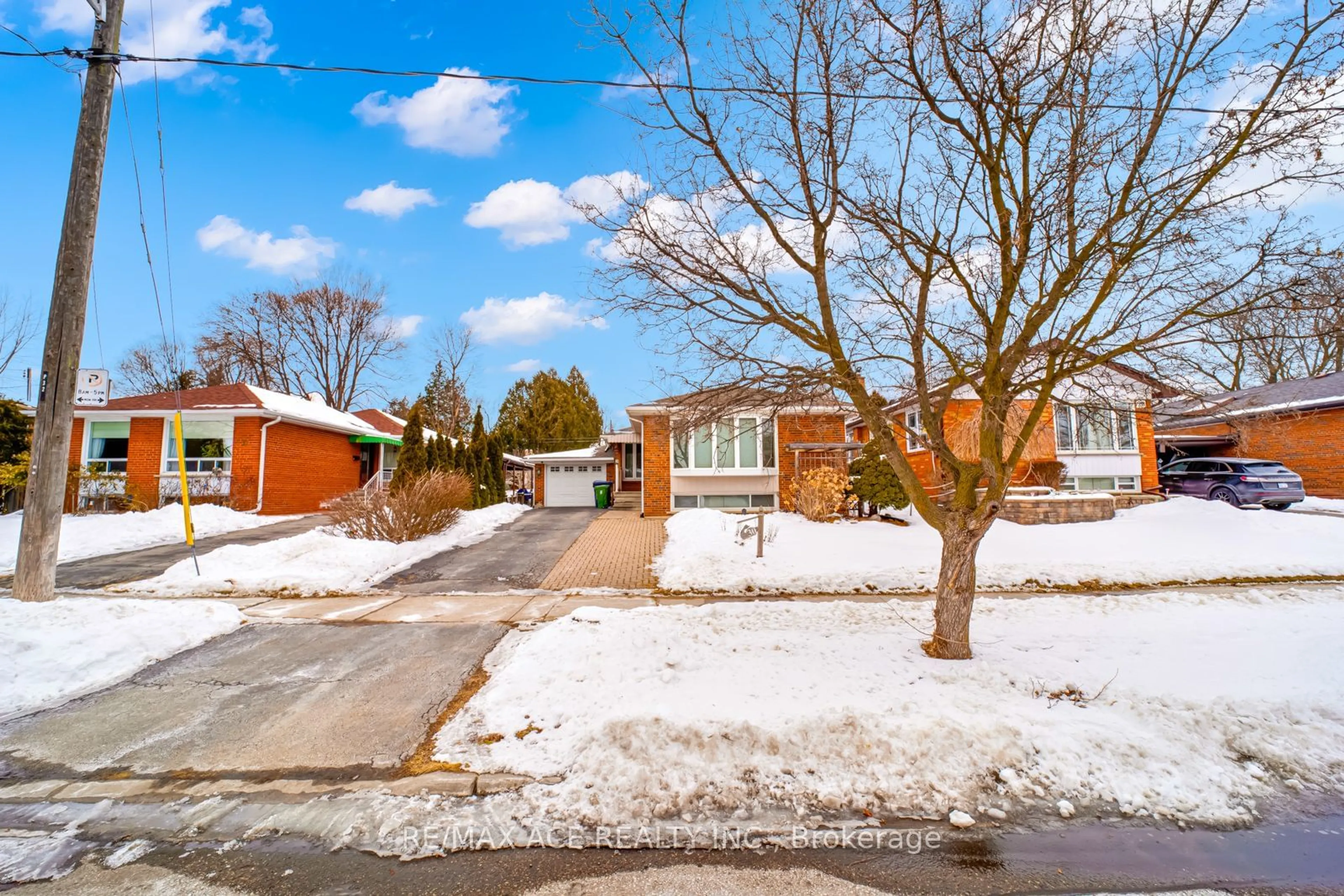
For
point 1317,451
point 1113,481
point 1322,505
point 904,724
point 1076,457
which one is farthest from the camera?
point 1317,451

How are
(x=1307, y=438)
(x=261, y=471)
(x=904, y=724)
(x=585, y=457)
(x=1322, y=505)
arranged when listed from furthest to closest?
(x=585, y=457) < (x=1307, y=438) < (x=261, y=471) < (x=1322, y=505) < (x=904, y=724)

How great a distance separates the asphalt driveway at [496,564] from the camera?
8.27m

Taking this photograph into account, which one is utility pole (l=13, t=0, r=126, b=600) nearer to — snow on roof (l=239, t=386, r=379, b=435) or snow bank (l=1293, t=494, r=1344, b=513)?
snow on roof (l=239, t=386, r=379, b=435)

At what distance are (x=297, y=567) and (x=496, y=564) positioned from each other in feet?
9.69

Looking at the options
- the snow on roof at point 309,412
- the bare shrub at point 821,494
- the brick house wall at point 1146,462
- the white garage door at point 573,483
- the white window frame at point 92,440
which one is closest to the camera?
the bare shrub at point 821,494

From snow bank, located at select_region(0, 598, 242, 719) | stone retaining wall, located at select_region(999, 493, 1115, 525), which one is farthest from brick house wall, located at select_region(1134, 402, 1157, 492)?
snow bank, located at select_region(0, 598, 242, 719)

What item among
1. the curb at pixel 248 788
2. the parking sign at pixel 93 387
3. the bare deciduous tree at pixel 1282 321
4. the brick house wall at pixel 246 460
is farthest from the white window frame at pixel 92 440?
the bare deciduous tree at pixel 1282 321

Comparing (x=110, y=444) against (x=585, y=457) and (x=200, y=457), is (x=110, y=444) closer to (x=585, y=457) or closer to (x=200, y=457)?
(x=200, y=457)

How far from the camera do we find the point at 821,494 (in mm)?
13070

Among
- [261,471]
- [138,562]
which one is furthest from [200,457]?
[138,562]

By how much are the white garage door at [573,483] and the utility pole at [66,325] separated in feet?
63.6

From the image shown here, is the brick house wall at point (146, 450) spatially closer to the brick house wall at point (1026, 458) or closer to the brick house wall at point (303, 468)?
the brick house wall at point (303, 468)

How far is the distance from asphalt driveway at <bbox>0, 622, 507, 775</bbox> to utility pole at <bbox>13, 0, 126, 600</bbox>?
225cm

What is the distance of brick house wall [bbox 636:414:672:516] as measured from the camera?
16547mm
